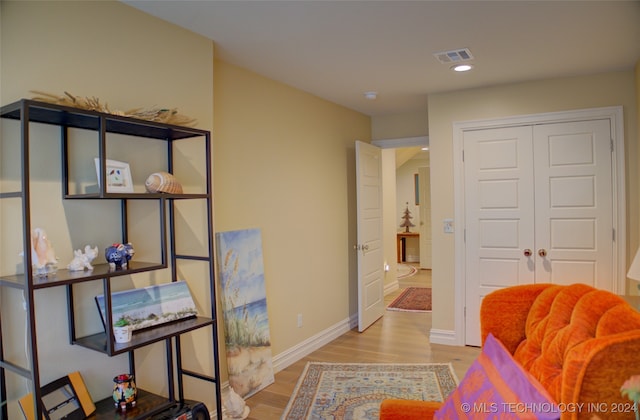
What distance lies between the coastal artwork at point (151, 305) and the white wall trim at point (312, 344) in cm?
159

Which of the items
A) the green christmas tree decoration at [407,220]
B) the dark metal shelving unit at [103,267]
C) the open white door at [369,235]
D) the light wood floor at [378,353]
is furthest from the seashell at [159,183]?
the green christmas tree decoration at [407,220]

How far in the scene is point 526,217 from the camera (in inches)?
154

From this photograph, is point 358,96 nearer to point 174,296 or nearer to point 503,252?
point 503,252

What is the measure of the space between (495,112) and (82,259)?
3568 mm

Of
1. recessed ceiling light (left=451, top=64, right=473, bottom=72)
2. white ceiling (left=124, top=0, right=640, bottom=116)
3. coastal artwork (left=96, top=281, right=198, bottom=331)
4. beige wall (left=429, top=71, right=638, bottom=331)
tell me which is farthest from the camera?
beige wall (left=429, top=71, right=638, bottom=331)

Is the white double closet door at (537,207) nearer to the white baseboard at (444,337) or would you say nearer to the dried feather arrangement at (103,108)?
the white baseboard at (444,337)

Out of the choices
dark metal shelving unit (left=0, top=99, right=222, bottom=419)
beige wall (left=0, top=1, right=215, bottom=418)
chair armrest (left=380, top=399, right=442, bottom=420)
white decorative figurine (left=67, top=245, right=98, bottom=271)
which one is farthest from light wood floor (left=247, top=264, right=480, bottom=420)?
white decorative figurine (left=67, top=245, right=98, bottom=271)

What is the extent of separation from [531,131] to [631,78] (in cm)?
83

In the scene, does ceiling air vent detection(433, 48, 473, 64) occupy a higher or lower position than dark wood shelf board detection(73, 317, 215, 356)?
higher

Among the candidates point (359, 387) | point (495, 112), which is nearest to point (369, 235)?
point (495, 112)

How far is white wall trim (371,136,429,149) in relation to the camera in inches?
197

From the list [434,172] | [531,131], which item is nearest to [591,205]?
[531,131]

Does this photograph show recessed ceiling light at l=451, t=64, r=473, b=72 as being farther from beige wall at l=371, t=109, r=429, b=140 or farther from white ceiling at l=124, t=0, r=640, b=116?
beige wall at l=371, t=109, r=429, b=140

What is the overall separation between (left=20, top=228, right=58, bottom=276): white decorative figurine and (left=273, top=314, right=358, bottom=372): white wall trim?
2.25 m
